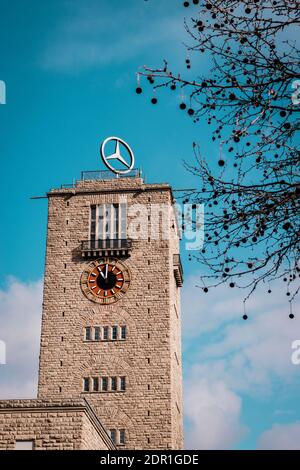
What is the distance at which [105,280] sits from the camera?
58250mm

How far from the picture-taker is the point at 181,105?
490 inches

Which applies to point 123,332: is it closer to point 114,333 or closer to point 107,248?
point 114,333

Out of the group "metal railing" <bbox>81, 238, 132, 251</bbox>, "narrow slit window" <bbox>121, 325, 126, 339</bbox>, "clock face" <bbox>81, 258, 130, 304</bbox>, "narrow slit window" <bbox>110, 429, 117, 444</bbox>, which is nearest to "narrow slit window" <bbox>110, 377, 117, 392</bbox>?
"narrow slit window" <bbox>110, 429, 117, 444</bbox>

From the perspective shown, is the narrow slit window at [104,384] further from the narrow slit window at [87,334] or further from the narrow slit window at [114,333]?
the narrow slit window at [87,334]

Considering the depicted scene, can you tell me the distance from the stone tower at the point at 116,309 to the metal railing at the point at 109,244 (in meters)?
0.08

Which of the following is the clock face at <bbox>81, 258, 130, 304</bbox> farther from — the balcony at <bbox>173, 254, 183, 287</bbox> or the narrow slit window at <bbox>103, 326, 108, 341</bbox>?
the balcony at <bbox>173, 254, 183, 287</bbox>

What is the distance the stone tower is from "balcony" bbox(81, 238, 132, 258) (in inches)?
3.0

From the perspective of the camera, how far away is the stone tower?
54.2 metres

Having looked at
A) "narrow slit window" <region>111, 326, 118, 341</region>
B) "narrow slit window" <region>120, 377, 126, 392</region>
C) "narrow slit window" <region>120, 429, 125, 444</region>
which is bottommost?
"narrow slit window" <region>120, 429, 125, 444</region>

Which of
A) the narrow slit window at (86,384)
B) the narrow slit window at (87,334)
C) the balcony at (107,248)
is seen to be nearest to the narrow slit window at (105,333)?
the narrow slit window at (87,334)

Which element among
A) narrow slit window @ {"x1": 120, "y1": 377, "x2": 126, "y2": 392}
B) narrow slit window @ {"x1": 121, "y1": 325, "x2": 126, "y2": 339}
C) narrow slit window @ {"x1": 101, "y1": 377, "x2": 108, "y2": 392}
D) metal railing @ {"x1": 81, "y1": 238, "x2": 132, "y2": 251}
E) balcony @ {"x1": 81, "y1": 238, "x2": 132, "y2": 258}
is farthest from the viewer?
metal railing @ {"x1": 81, "y1": 238, "x2": 132, "y2": 251}
